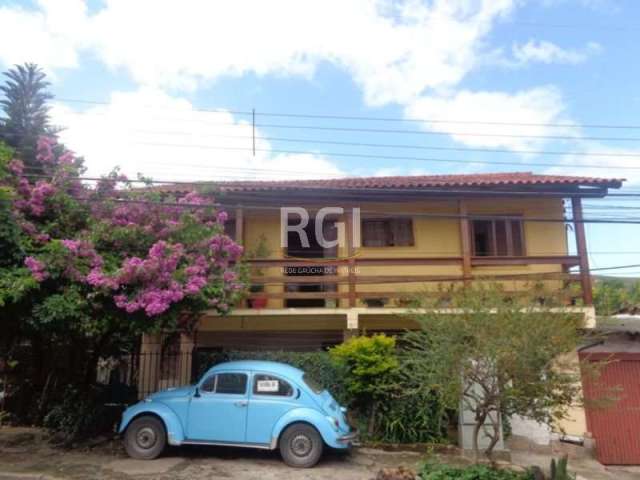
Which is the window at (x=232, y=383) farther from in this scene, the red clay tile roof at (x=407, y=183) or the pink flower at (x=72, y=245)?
the red clay tile roof at (x=407, y=183)

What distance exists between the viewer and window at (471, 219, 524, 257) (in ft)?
41.3

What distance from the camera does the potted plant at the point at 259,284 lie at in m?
11.2

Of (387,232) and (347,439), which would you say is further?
(387,232)

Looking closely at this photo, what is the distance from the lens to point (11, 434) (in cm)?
1002

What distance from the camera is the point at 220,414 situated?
26.4ft

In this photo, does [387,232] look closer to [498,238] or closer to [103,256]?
[498,238]

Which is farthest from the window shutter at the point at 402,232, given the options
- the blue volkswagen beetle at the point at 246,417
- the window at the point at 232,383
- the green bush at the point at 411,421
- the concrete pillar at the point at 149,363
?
the concrete pillar at the point at 149,363

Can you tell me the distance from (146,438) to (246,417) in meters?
1.82

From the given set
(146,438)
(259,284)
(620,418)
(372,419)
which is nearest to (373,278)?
(259,284)

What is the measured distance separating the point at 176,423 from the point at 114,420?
2690 millimetres

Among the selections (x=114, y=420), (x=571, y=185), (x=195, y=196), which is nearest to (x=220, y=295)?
(x=195, y=196)

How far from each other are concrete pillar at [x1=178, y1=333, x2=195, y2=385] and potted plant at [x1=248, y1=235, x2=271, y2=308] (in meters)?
1.85

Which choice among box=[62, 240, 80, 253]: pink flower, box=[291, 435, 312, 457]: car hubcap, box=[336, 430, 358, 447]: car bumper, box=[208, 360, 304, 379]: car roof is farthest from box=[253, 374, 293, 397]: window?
box=[62, 240, 80, 253]: pink flower

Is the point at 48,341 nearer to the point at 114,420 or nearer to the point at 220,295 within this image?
the point at 114,420
